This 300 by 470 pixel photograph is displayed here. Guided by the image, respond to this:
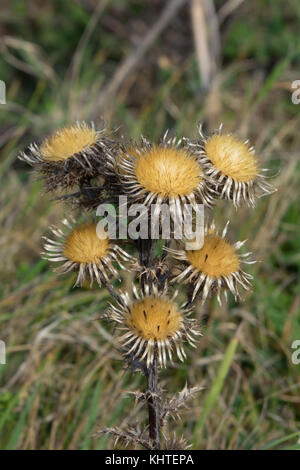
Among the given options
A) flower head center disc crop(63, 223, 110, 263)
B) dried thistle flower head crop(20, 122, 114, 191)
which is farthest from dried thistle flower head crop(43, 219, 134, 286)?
dried thistle flower head crop(20, 122, 114, 191)

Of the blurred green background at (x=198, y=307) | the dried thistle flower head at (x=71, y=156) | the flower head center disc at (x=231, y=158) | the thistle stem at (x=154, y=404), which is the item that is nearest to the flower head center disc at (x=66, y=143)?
the dried thistle flower head at (x=71, y=156)

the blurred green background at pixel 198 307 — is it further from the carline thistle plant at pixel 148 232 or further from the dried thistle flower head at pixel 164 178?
the dried thistle flower head at pixel 164 178

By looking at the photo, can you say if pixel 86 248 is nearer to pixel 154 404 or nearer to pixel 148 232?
pixel 148 232

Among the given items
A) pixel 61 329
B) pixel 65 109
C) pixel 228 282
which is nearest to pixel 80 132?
pixel 228 282

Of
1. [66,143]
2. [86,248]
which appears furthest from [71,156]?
[86,248]

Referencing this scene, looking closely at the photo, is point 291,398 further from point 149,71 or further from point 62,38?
point 62,38

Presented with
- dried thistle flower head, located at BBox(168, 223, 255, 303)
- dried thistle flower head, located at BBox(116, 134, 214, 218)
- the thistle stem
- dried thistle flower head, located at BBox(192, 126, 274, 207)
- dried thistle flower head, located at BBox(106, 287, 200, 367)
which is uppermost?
dried thistle flower head, located at BBox(192, 126, 274, 207)

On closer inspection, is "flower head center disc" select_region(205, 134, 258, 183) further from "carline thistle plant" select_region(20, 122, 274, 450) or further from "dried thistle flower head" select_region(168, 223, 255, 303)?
"dried thistle flower head" select_region(168, 223, 255, 303)
